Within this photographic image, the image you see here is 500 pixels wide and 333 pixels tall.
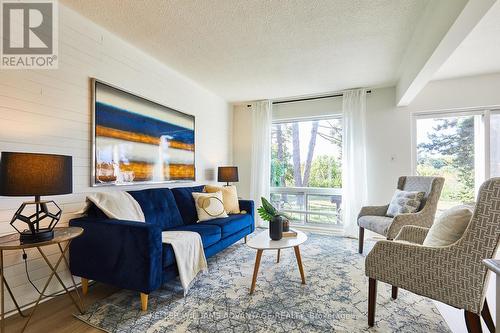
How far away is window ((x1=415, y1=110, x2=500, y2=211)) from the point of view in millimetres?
3371

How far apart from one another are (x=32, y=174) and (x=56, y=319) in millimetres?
1084

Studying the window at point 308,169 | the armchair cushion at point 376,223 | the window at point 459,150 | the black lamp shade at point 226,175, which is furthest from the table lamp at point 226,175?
the window at point 459,150

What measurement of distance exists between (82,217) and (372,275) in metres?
2.36

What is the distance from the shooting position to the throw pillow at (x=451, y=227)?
1425 mm

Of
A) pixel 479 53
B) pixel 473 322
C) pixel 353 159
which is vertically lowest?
pixel 473 322

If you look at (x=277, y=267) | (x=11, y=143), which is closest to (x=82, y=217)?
(x=11, y=143)

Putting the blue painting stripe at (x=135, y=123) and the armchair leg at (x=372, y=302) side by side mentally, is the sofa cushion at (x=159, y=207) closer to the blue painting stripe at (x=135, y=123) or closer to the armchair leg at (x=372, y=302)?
the blue painting stripe at (x=135, y=123)

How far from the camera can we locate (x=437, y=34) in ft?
6.30

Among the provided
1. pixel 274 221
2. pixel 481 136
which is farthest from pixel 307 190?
pixel 481 136

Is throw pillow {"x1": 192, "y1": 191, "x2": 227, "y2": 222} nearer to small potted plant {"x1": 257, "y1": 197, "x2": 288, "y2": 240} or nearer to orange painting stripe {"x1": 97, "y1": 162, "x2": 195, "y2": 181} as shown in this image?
orange painting stripe {"x1": 97, "y1": 162, "x2": 195, "y2": 181}

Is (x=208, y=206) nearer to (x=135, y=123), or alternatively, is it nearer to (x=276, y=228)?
(x=276, y=228)

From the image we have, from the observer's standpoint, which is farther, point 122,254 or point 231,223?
point 231,223

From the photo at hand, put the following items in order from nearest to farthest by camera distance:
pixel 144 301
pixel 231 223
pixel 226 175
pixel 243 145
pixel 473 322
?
1. pixel 473 322
2. pixel 144 301
3. pixel 231 223
4. pixel 226 175
5. pixel 243 145

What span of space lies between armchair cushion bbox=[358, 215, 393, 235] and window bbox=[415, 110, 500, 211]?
4.82ft
